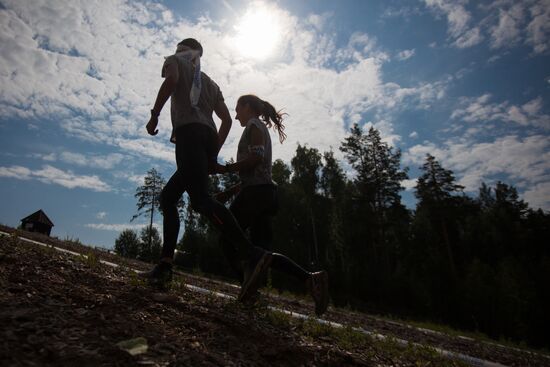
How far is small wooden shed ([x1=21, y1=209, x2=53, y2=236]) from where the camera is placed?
3189 cm

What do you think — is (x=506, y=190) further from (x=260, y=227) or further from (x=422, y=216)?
(x=260, y=227)

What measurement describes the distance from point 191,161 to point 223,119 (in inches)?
40.1

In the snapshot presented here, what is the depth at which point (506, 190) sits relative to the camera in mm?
52344

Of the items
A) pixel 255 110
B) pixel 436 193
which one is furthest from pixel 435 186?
pixel 255 110

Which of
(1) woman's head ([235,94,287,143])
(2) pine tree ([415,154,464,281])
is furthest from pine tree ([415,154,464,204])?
(1) woman's head ([235,94,287,143])

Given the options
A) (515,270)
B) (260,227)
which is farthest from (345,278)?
(260,227)

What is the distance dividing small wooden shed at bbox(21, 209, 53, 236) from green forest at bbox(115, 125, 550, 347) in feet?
33.3

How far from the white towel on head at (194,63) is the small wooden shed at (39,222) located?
3497 cm

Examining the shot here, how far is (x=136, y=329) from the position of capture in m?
1.88

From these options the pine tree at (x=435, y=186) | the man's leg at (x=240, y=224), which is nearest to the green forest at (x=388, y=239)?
the pine tree at (x=435, y=186)

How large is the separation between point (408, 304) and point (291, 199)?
16.8m

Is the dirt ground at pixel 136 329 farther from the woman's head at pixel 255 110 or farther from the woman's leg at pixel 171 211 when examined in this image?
the woman's head at pixel 255 110

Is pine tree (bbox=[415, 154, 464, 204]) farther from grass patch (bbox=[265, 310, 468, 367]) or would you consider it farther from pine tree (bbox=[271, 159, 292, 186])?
grass patch (bbox=[265, 310, 468, 367])

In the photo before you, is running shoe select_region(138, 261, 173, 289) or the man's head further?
the man's head
